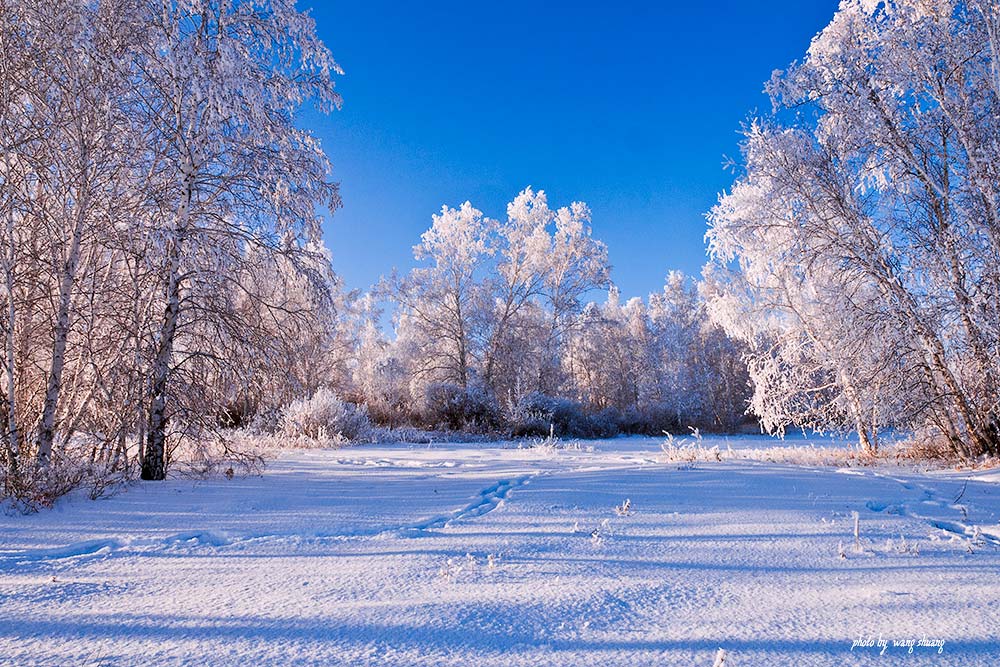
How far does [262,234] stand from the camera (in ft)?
21.8

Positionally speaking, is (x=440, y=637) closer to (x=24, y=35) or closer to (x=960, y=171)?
(x=24, y=35)

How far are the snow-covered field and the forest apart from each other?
1862 millimetres

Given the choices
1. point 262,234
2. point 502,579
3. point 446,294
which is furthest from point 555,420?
point 502,579

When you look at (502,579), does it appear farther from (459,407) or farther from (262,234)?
(459,407)

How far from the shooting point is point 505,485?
5.75 meters

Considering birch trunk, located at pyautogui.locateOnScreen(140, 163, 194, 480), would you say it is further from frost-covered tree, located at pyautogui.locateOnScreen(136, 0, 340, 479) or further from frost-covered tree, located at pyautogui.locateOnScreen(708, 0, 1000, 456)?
frost-covered tree, located at pyautogui.locateOnScreen(708, 0, 1000, 456)

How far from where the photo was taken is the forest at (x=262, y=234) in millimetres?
5371

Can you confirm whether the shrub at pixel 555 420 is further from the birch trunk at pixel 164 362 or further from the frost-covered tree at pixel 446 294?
the birch trunk at pixel 164 362

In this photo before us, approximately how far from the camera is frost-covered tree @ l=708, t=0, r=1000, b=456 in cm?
750

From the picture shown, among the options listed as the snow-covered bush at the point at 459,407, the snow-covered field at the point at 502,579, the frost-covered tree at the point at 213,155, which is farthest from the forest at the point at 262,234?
the snow-covered bush at the point at 459,407

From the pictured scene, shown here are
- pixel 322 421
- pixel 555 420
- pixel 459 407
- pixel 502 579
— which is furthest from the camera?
pixel 459 407

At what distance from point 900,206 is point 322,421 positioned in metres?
12.9


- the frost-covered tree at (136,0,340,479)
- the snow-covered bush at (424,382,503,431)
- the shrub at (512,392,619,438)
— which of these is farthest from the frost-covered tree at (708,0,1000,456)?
the snow-covered bush at (424,382,503,431)

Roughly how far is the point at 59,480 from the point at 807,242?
33.5 ft
